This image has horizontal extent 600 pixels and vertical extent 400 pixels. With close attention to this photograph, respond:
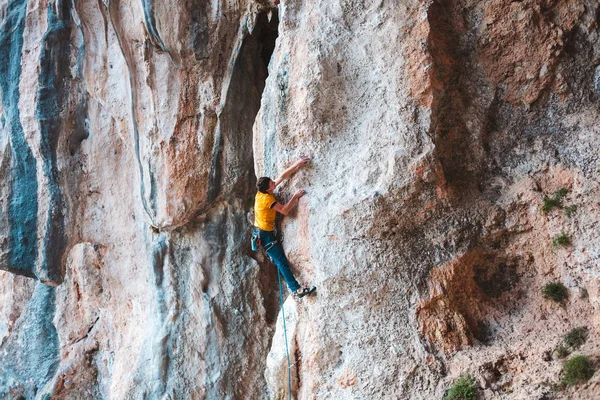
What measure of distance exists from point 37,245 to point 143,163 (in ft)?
8.65

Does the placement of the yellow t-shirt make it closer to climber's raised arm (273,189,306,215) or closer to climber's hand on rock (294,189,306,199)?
climber's raised arm (273,189,306,215)

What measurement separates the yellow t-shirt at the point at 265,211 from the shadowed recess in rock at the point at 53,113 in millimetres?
4606

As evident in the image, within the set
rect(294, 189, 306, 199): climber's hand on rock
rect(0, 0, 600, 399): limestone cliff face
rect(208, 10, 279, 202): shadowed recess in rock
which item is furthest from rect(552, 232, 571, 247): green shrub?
rect(208, 10, 279, 202): shadowed recess in rock

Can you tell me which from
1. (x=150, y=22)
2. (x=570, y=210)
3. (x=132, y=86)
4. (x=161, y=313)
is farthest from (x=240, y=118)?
(x=570, y=210)

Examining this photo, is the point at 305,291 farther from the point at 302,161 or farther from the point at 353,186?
the point at 302,161

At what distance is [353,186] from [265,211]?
1.19 meters

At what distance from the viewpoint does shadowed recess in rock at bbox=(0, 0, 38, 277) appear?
9781 millimetres

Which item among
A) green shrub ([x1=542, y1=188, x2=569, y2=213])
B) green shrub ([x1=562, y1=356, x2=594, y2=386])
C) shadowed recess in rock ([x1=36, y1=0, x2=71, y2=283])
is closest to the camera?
green shrub ([x1=562, y1=356, x2=594, y2=386])

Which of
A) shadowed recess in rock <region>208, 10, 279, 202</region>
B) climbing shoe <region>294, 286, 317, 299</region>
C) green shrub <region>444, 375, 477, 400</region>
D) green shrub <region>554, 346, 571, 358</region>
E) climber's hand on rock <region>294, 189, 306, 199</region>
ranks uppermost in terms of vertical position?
shadowed recess in rock <region>208, 10, 279, 202</region>

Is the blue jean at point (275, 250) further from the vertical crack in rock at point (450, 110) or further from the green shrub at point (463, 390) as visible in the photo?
the green shrub at point (463, 390)

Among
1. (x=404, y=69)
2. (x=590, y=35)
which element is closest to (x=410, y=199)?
(x=404, y=69)

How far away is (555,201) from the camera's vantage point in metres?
6.01

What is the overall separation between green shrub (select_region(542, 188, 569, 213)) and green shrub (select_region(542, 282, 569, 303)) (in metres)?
0.77

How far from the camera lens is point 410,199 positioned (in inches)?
244
